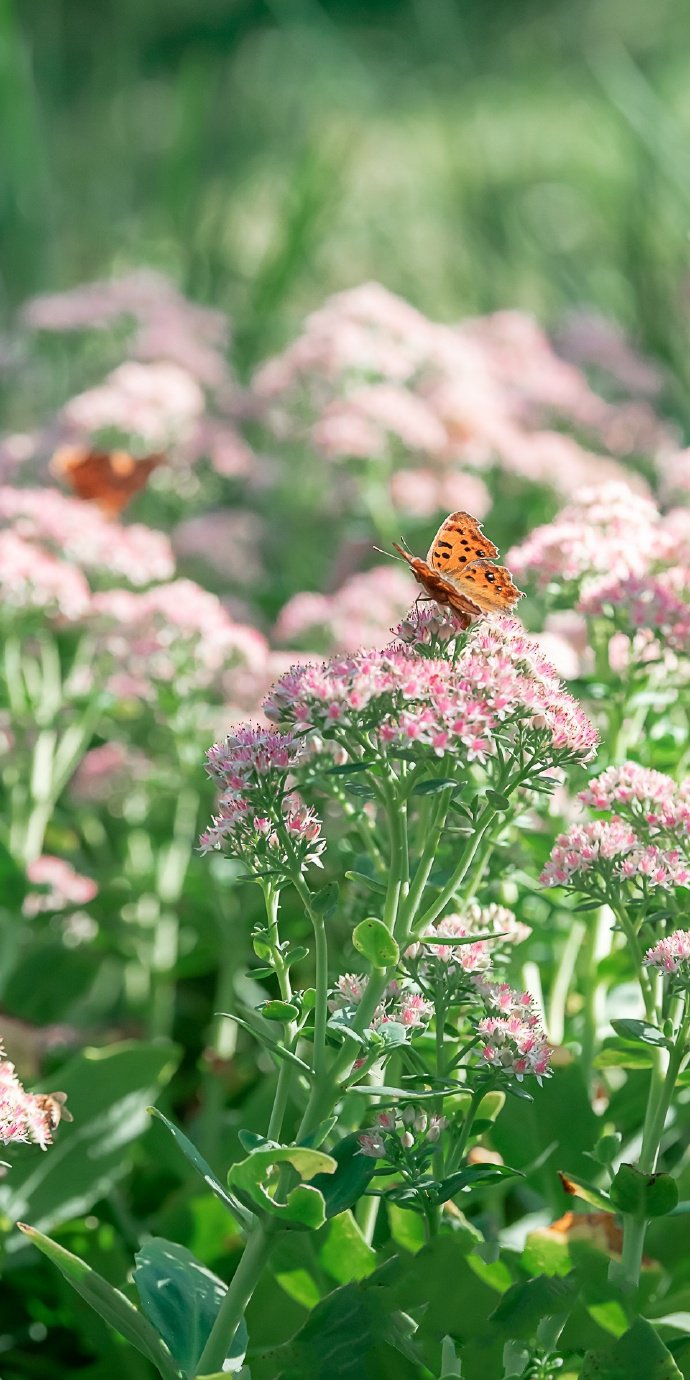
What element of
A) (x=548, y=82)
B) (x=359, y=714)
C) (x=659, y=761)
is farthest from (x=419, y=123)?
(x=359, y=714)

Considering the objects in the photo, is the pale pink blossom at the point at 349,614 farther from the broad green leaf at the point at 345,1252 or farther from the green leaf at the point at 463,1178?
the green leaf at the point at 463,1178

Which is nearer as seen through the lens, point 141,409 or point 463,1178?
point 463,1178

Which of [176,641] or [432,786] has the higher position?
[176,641]

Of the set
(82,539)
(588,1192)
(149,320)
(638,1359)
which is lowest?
(638,1359)

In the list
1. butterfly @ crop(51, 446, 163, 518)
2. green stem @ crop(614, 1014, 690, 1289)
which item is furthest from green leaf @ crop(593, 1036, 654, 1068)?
butterfly @ crop(51, 446, 163, 518)

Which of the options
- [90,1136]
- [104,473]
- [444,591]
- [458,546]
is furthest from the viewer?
[104,473]

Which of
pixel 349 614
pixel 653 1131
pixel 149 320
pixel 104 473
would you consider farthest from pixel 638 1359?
pixel 149 320

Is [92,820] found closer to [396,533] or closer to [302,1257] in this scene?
[396,533]

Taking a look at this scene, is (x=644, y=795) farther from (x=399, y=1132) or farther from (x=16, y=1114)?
(x=16, y=1114)
